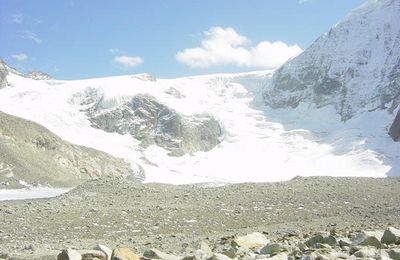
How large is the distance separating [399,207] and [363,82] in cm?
17403

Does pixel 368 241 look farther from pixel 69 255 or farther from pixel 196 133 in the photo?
pixel 196 133

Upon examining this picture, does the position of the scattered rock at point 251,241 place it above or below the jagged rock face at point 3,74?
below

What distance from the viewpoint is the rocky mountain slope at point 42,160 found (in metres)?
90.2

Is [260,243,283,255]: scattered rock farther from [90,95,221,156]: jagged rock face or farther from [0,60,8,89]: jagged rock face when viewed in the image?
[0,60,8,89]: jagged rock face

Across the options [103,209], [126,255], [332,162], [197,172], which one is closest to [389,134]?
[332,162]

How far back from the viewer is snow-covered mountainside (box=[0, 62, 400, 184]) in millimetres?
138000

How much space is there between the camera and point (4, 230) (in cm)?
1870

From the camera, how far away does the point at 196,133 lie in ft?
595

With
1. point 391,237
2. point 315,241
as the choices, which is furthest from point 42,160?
point 391,237

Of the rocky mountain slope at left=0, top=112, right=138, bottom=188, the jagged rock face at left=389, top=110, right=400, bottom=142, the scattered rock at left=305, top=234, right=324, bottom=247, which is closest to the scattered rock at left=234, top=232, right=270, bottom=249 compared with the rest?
the scattered rock at left=305, top=234, right=324, bottom=247

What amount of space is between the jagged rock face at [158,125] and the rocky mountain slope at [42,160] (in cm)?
4685

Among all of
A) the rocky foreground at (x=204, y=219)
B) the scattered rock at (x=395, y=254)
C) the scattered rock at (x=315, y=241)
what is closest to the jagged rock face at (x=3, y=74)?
the rocky foreground at (x=204, y=219)

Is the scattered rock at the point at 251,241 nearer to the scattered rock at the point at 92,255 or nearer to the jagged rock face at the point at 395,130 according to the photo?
the scattered rock at the point at 92,255

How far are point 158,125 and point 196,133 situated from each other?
13.0 meters
